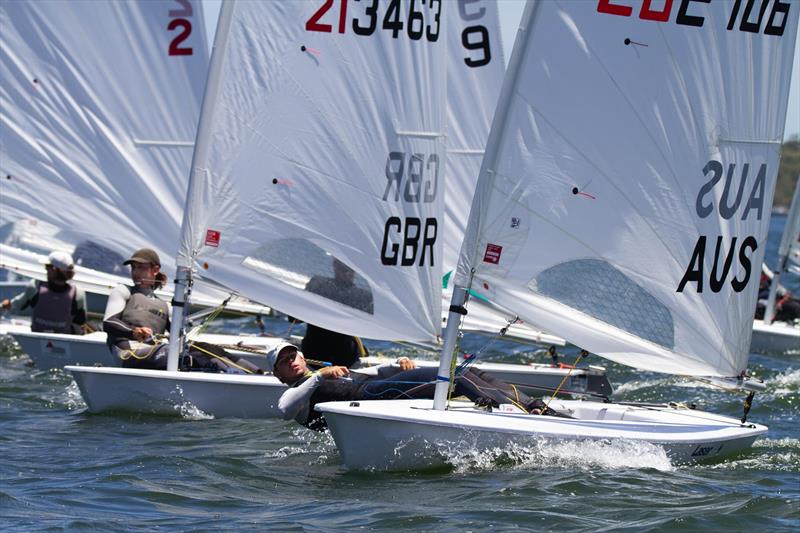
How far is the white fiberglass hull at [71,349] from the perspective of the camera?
12.0 m

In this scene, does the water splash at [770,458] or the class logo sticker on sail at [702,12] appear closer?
the class logo sticker on sail at [702,12]

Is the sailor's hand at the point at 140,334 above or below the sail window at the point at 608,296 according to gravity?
below

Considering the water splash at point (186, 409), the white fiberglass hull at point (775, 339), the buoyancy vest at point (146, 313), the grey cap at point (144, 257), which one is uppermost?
the grey cap at point (144, 257)

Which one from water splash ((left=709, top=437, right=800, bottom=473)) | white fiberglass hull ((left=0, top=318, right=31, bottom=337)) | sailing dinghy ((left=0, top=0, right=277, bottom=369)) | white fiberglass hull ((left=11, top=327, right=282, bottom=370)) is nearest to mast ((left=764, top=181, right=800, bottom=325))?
sailing dinghy ((left=0, top=0, right=277, bottom=369))

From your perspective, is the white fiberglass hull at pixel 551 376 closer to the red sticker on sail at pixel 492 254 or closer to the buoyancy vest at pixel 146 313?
the buoyancy vest at pixel 146 313

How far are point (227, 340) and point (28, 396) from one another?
2145mm

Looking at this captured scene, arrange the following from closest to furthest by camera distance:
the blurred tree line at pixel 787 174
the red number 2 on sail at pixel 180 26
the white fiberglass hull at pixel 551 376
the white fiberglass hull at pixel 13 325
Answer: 1. the white fiberglass hull at pixel 551 376
2. the white fiberglass hull at pixel 13 325
3. the red number 2 on sail at pixel 180 26
4. the blurred tree line at pixel 787 174

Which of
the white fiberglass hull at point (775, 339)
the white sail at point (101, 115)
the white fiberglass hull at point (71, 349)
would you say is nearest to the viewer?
the white fiberglass hull at point (71, 349)

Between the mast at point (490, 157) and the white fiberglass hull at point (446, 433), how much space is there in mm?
161

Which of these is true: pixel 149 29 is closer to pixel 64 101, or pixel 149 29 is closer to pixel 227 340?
pixel 64 101

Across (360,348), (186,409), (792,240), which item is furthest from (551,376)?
(792,240)

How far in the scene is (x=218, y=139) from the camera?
1020cm

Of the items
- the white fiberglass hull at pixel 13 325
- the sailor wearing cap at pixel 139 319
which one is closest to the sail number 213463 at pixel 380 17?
the sailor wearing cap at pixel 139 319

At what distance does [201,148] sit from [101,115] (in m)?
3.81
